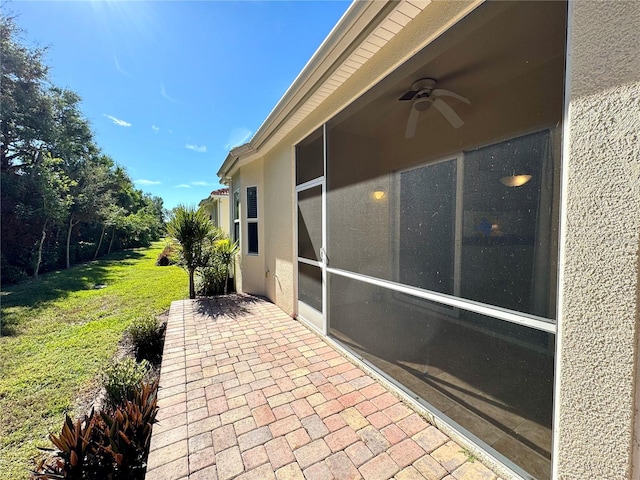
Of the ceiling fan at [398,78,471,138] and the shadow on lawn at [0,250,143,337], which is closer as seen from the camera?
the ceiling fan at [398,78,471,138]

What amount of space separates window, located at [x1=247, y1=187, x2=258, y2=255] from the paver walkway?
3.73m

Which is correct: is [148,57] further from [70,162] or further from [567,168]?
[70,162]

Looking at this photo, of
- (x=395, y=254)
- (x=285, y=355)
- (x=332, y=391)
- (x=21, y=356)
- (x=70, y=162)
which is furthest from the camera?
(x=70, y=162)

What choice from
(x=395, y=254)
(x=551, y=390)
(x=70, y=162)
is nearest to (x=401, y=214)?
(x=395, y=254)

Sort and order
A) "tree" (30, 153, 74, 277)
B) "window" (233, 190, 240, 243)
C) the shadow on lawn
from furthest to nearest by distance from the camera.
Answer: "tree" (30, 153, 74, 277), "window" (233, 190, 240, 243), the shadow on lawn

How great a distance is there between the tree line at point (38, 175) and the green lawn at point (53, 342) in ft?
7.86

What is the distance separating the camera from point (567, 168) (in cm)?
153

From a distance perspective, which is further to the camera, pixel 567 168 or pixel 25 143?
pixel 25 143

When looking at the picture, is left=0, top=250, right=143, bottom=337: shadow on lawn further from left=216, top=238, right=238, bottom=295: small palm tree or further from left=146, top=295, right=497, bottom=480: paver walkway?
left=146, top=295, right=497, bottom=480: paver walkway

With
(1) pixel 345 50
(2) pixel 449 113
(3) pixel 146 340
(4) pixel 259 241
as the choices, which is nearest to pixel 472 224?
(2) pixel 449 113

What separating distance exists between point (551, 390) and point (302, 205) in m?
4.11

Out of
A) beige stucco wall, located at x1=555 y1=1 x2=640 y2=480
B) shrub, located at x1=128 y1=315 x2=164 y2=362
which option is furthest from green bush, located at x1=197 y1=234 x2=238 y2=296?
beige stucco wall, located at x1=555 y1=1 x2=640 y2=480

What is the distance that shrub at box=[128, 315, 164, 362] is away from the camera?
4.40 meters

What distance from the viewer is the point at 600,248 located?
54.6 inches
